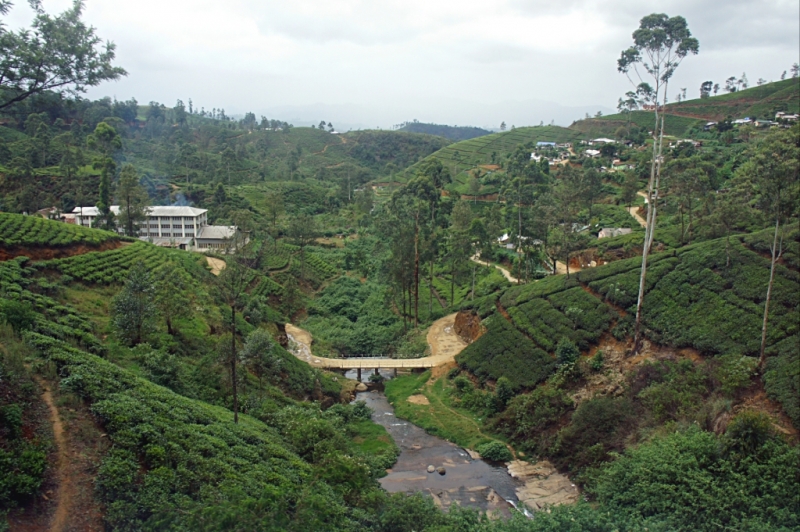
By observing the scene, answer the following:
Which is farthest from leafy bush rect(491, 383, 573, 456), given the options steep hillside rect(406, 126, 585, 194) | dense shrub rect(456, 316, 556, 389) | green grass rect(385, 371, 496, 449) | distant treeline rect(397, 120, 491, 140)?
distant treeline rect(397, 120, 491, 140)

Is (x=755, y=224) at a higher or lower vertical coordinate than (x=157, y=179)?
lower

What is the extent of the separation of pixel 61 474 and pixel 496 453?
1332 cm

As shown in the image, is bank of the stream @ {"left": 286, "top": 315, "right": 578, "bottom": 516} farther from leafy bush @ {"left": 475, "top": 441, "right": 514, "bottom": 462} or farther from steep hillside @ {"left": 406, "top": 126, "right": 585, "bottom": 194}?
steep hillside @ {"left": 406, "top": 126, "right": 585, "bottom": 194}

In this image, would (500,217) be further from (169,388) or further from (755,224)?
(169,388)

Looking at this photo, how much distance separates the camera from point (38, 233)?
24406 millimetres

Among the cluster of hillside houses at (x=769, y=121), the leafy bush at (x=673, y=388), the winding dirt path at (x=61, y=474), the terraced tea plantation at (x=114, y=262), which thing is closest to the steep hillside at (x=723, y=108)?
the cluster of hillside houses at (x=769, y=121)

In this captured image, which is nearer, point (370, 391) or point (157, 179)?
point (370, 391)

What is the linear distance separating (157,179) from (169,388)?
61.8m

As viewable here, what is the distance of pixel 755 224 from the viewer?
89.4ft

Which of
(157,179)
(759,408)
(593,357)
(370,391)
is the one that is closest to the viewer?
(759,408)

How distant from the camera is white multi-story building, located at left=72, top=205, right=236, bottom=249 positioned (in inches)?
1836

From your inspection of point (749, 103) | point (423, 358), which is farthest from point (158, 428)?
point (749, 103)

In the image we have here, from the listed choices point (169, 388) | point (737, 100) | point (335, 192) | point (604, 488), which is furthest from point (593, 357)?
point (737, 100)

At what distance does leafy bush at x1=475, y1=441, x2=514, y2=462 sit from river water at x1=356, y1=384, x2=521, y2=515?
306 mm
